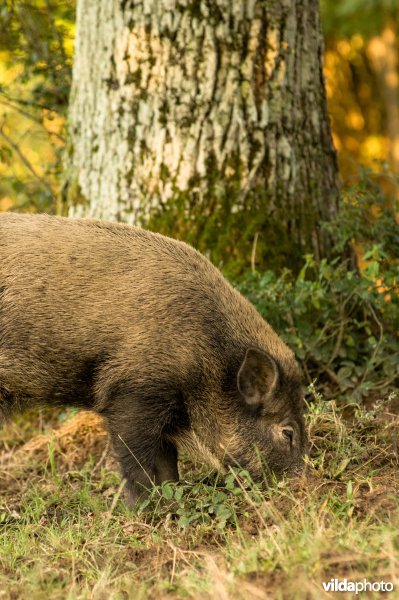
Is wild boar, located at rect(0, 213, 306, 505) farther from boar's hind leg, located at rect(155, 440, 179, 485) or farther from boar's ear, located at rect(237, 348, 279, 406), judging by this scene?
boar's hind leg, located at rect(155, 440, 179, 485)

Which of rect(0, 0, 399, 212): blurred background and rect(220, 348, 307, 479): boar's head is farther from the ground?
rect(0, 0, 399, 212): blurred background

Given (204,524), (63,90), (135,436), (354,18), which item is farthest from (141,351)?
(354,18)

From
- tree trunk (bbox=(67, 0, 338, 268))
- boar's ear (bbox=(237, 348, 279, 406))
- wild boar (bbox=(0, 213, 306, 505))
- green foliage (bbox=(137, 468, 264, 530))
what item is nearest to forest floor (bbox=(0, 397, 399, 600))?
green foliage (bbox=(137, 468, 264, 530))

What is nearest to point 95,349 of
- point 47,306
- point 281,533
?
point 47,306

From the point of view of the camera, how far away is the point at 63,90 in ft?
27.2

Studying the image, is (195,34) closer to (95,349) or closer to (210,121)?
(210,121)

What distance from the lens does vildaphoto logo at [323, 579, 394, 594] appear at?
3426 millimetres

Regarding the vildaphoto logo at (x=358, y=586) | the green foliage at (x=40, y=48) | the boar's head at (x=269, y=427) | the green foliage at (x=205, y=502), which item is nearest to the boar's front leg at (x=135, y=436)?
the green foliage at (x=205, y=502)

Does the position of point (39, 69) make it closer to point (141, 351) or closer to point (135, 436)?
point (141, 351)

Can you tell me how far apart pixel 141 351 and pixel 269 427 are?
0.93 metres

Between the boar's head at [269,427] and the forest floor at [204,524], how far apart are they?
0.44 ft

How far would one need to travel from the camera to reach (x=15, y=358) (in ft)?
16.8

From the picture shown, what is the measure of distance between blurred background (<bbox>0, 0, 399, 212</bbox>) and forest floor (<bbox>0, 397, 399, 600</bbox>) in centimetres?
235

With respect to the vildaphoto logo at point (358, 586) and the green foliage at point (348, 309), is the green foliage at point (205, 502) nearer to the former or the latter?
the vildaphoto logo at point (358, 586)
